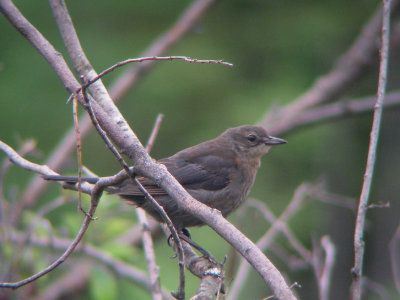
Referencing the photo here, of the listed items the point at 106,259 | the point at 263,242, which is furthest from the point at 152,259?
the point at 106,259

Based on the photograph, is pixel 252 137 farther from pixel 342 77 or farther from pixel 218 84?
pixel 218 84

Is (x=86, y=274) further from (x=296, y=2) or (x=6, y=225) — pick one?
(x=296, y=2)

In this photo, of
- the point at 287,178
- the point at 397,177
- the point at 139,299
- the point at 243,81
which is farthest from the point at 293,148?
the point at 139,299

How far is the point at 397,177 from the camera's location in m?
8.16

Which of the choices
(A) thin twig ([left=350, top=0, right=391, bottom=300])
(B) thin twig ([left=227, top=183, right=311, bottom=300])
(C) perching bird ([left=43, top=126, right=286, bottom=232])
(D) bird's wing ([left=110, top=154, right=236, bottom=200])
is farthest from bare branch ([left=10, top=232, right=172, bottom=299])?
(A) thin twig ([left=350, top=0, right=391, bottom=300])

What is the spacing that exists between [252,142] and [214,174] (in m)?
0.63

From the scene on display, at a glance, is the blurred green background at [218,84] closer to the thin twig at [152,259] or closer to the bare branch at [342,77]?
the bare branch at [342,77]

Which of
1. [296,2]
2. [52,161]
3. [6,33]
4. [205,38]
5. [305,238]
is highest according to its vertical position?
[296,2]

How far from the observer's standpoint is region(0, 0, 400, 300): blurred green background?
282 inches

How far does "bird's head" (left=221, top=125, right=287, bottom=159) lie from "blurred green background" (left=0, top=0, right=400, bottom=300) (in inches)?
78.6

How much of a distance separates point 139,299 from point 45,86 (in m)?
3.37

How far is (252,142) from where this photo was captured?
505cm

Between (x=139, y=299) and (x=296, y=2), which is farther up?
(x=296, y=2)

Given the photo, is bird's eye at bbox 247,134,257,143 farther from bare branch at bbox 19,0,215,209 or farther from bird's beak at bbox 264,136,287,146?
bare branch at bbox 19,0,215,209
